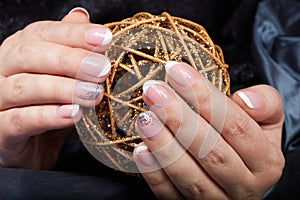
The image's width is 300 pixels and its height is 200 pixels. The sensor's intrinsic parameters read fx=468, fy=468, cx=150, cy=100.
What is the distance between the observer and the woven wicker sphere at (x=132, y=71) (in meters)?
0.55

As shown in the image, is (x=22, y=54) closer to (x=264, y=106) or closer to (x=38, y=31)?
(x=38, y=31)

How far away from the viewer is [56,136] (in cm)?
83

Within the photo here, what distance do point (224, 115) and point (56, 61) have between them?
225mm

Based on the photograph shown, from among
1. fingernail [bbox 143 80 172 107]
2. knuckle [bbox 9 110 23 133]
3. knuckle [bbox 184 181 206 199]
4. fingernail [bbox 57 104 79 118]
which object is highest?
fingernail [bbox 143 80 172 107]

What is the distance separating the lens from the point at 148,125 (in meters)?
0.54

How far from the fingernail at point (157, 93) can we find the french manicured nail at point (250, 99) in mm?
128

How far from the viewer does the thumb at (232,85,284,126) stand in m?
0.63

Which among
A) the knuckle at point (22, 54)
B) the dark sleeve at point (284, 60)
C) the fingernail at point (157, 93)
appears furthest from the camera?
the dark sleeve at point (284, 60)

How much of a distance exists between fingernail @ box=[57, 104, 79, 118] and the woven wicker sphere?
0.04 ft

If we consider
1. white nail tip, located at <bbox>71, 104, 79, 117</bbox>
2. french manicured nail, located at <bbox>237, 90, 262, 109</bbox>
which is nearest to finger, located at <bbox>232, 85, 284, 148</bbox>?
french manicured nail, located at <bbox>237, 90, 262, 109</bbox>

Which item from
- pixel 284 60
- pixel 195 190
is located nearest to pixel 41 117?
pixel 195 190

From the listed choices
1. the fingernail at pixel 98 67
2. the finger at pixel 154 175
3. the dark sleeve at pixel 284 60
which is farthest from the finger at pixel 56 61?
the dark sleeve at pixel 284 60

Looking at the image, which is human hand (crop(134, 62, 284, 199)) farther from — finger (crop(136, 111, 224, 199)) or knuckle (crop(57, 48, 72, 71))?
knuckle (crop(57, 48, 72, 71))

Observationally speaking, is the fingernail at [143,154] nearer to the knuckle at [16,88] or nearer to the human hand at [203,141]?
the human hand at [203,141]
